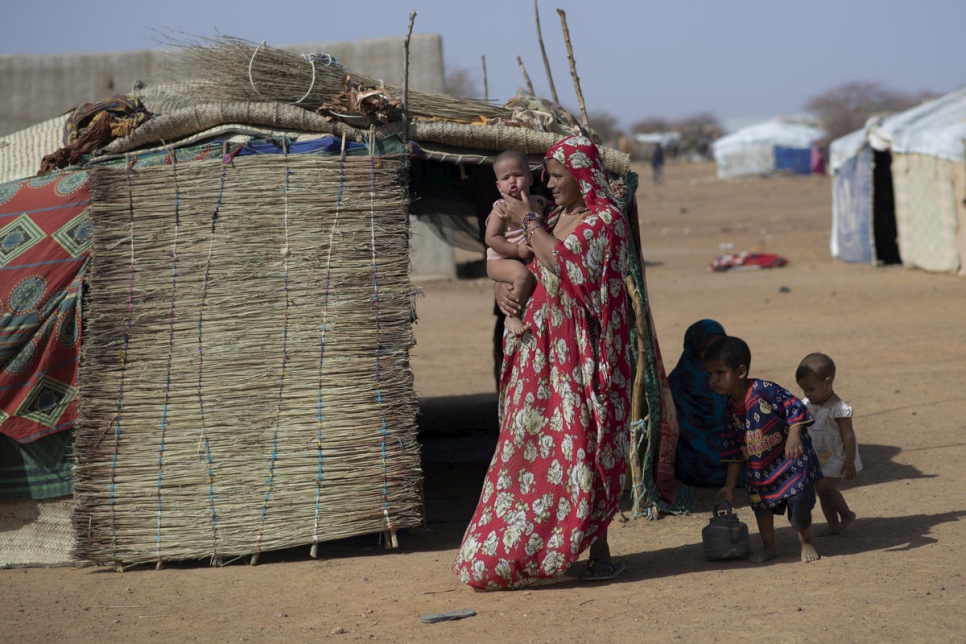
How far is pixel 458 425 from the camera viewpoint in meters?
8.27

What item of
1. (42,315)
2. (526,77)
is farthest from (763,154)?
(42,315)

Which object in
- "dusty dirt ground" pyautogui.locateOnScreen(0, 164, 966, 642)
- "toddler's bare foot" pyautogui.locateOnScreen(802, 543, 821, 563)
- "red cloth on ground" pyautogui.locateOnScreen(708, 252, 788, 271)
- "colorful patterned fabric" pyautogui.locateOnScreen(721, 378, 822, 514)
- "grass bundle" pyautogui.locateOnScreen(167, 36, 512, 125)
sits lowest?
"dusty dirt ground" pyautogui.locateOnScreen(0, 164, 966, 642)

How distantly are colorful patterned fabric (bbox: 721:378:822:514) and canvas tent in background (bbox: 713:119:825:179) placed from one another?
35.4 meters

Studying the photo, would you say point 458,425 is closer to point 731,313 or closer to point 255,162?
point 255,162

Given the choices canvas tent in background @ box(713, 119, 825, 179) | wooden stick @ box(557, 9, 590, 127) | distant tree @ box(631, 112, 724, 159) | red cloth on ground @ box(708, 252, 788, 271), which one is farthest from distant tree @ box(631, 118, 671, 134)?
wooden stick @ box(557, 9, 590, 127)

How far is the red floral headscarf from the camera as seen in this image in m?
4.03

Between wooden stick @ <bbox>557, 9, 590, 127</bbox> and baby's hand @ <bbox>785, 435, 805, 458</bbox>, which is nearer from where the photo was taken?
baby's hand @ <bbox>785, 435, 805, 458</bbox>

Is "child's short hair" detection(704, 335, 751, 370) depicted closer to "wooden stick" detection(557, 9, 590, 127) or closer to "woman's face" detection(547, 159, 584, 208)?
"woman's face" detection(547, 159, 584, 208)

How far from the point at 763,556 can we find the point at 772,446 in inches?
20.4

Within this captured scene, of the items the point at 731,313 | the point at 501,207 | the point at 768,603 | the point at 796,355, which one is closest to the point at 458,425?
the point at 796,355

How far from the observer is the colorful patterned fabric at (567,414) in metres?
4.04

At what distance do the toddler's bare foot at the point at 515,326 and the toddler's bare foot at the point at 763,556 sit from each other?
4.83 ft

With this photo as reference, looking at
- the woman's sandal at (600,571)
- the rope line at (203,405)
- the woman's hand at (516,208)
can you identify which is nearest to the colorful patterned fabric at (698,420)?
the woman's sandal at (600,571)

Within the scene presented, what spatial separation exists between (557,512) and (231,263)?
78.7 inches
